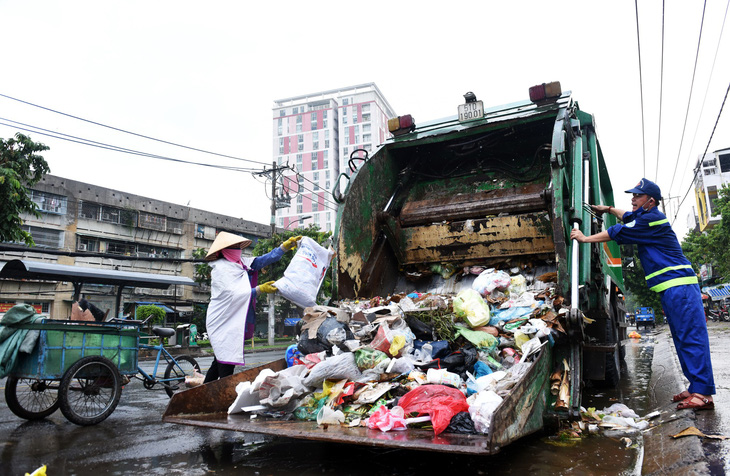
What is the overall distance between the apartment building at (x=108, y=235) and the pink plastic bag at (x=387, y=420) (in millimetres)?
18012

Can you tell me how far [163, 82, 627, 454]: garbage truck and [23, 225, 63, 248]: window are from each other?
22.0 meters

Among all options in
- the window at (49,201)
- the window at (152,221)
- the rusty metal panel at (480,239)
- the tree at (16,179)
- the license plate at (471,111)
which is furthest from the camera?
the window at (152,221)

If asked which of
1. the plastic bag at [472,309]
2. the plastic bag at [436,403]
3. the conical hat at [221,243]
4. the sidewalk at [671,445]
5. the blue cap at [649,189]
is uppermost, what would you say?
the blue cap at [649,189]

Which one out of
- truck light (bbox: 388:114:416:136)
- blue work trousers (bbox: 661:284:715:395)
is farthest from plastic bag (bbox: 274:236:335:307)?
blue work trousers (bbox: 661:284:715:395)

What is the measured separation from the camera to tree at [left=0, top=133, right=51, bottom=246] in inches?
292

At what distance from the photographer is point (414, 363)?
293 cm

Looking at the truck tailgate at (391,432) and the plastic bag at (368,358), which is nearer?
the truck tailgate at (391,432)

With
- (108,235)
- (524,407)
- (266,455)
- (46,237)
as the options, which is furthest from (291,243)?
Answer: (108,235)

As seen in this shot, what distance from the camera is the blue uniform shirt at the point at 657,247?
3066 mm

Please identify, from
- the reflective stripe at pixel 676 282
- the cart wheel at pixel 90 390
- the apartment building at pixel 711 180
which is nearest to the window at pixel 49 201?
the cart wheel at pixel 90 390

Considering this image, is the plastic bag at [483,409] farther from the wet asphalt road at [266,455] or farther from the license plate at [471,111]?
the license plate at [471,111]

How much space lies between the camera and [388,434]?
220cm

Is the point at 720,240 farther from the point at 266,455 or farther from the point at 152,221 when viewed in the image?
the point at 152,221

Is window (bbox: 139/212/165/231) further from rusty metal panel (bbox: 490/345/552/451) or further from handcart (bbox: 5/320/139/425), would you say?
rusty metal panel (bbox: 490/345/552/451)
